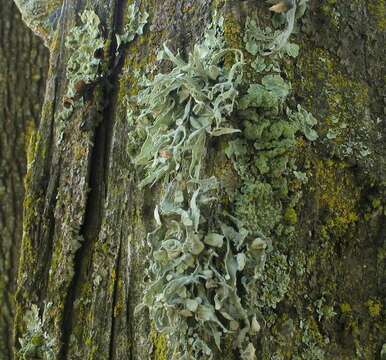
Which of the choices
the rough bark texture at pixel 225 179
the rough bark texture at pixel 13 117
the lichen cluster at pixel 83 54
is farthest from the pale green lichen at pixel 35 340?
the rough bark texture at pixel 13 117

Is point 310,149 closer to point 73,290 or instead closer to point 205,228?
point 205,228

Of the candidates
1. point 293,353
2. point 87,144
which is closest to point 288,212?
point 293,353

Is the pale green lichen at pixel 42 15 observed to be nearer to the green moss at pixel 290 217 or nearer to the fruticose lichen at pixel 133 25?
the fruticose lichen at pixel 133 25

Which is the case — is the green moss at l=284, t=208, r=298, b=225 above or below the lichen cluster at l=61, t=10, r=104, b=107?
below

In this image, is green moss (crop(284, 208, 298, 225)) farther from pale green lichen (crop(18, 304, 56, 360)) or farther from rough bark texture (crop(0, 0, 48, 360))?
rough bark texture (crop(0, 0, 48, 360))

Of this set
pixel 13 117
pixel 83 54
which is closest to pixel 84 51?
pixel 83 54

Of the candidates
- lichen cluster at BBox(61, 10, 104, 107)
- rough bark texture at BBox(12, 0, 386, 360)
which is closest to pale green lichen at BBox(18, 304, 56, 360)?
rough bark texture at BBox(12, 0, 386, 360)
